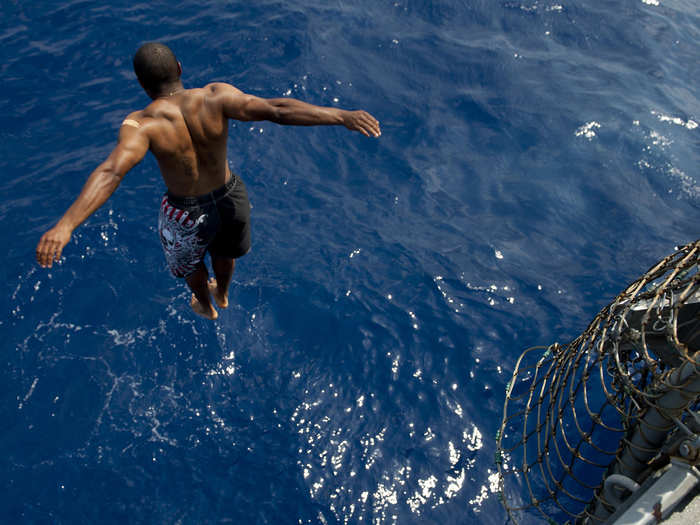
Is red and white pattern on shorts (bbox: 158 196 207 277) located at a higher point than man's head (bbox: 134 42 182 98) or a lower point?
lower

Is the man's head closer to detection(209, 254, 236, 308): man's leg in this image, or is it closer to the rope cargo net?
detection(209, 254, 236, 308): man's leg

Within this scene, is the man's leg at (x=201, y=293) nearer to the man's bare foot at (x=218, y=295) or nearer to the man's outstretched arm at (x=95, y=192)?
the man's bare foot at (x=218, y=295)

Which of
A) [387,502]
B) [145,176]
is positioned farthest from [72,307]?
[387,502]

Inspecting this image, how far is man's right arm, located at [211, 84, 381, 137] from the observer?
375 cm

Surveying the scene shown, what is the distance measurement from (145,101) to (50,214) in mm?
2512

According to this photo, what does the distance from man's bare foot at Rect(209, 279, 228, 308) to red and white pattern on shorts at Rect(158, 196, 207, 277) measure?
78cm

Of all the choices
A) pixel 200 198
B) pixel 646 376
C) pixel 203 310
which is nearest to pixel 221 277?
pixel 203 310

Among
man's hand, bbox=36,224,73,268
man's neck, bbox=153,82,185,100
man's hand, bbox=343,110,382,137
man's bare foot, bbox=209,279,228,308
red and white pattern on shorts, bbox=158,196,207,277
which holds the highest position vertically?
man's hand, bbox=343,110,382,137

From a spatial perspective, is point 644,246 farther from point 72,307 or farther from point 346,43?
point 72,307

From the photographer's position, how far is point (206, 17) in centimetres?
979

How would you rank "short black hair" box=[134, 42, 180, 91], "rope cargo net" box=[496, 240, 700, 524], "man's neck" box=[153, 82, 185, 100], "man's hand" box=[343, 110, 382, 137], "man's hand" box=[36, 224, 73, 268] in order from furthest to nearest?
1. "man's neck" box=[153, 82, 185, 100]
2. "short black hair" box=[134, 42, 180, 91]
3. "man's hand" box=[343, 110, 382, 137]
4. "man's hand" box=[36, 224, 73, 268]
5. "rope cargo net" box=[496, 240, 700, 524]

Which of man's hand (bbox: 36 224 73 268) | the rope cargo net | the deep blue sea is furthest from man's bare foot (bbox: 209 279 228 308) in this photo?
the rope cargo net

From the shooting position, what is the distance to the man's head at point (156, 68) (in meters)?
3.86

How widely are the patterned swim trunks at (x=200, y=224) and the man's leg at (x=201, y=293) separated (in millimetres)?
147
